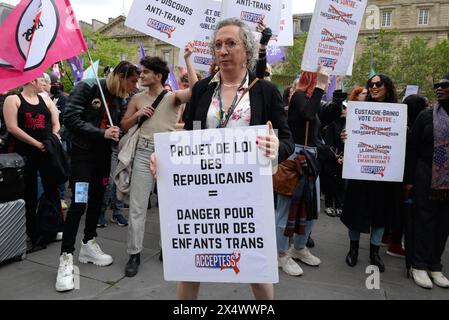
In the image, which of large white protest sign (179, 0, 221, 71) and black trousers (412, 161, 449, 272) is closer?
black trousers (412, 161, 449, 272)

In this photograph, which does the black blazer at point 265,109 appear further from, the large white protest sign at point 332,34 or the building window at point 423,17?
the building window at point 423,17

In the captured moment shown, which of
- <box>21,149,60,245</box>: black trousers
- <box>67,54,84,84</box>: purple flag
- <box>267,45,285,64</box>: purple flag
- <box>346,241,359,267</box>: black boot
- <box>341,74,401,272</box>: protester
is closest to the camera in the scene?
<box>341,74,401,272</box>: protester

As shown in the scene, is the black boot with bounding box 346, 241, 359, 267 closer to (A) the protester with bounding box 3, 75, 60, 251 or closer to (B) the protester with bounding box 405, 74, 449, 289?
(B) the protester with bounding box 405, 74, 449, 289

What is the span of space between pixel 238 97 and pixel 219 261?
35.8 inches

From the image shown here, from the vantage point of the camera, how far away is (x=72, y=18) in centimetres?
320

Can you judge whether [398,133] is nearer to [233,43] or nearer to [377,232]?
[377,232]

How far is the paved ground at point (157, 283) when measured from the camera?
3.03 meters

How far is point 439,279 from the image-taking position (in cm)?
348

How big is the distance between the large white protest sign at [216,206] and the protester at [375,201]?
225 centimetres

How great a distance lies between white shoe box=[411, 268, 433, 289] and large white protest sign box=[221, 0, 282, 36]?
2858mm

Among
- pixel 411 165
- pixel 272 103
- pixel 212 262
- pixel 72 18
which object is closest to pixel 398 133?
pixel 411 165

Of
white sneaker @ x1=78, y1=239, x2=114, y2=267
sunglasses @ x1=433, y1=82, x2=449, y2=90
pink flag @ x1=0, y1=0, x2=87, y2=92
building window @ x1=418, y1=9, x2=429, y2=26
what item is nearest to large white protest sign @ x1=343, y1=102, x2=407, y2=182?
sunglasses @ x1=433, y1=82, x2=449, y2=90

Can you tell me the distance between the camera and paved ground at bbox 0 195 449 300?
9.93 feet

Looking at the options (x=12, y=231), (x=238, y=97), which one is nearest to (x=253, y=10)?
(x=238, y=97)
